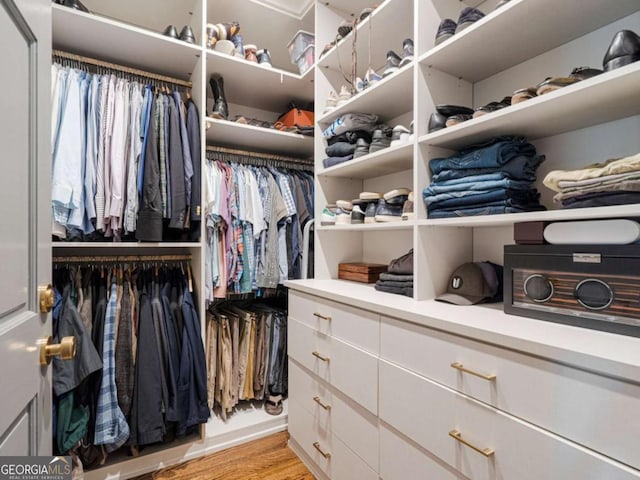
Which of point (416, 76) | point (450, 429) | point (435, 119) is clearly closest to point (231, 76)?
point (416, 76)

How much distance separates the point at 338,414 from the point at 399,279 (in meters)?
0.60

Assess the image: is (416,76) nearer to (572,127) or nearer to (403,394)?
(572,127)

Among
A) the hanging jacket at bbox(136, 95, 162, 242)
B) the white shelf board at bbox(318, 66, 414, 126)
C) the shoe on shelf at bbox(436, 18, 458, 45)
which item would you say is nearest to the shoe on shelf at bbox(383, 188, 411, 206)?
the white shelf board at bbox(318, 66, 414, 126)

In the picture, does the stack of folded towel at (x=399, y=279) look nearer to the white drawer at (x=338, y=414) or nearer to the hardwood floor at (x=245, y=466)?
the white drawer at (x=338, y=414)

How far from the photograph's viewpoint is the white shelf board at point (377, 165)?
1351 millimetres

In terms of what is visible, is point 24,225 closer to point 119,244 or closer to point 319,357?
point 119,244

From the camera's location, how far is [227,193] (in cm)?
176

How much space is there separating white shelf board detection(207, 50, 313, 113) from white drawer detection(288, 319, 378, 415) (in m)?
1.40

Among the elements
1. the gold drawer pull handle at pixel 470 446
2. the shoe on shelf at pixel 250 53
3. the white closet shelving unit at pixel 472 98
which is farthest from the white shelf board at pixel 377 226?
the shoe on shelf at pixel 250 53

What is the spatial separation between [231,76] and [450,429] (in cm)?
198

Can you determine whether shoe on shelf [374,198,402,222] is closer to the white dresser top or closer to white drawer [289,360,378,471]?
the white dresser top

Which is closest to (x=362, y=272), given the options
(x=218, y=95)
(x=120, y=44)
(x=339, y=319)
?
(x=339, y=319)

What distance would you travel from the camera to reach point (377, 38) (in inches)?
62.0

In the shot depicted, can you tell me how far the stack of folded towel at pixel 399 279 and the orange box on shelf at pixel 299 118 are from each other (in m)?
1.15
